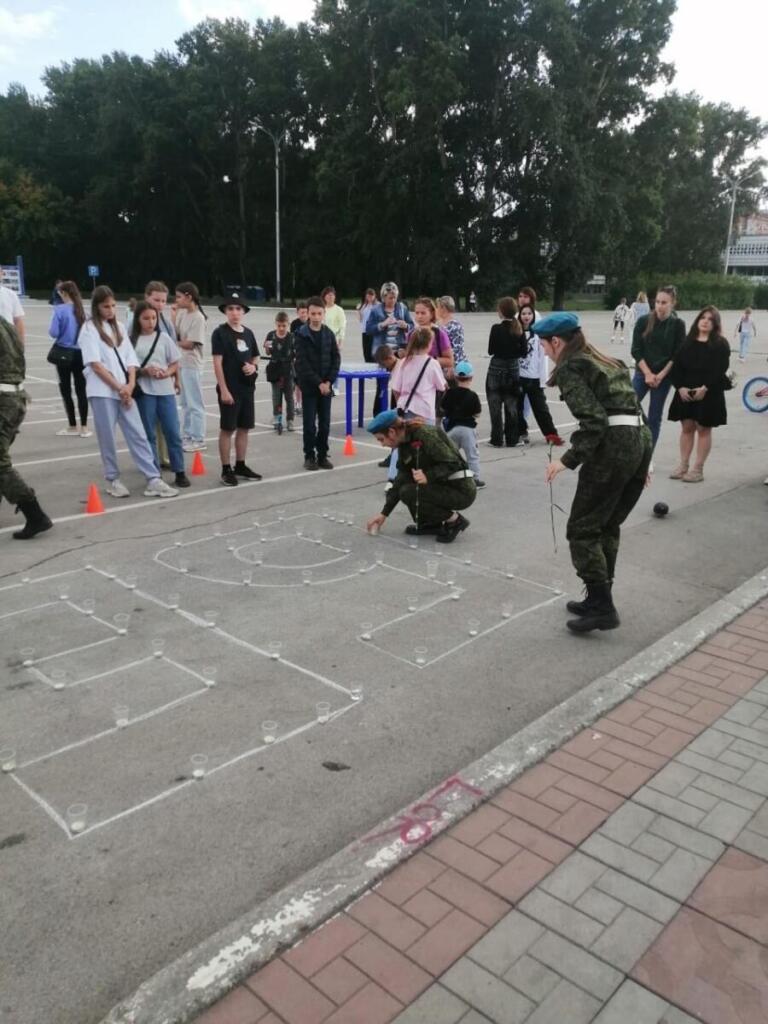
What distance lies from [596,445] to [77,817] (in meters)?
3.23

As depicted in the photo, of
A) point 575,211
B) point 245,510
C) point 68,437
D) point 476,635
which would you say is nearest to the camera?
point 476,635

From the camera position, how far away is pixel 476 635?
4891mm

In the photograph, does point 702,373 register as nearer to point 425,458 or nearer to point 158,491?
point 425,458

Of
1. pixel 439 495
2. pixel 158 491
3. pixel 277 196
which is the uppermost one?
pixel 277 196

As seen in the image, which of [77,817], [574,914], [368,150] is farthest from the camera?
[368,150]

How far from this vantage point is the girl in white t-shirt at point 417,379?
23.6 ft

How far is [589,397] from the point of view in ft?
14.8

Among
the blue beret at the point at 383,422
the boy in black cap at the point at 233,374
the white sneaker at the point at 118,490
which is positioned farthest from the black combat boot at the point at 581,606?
the white sneaker at the point at 118,490

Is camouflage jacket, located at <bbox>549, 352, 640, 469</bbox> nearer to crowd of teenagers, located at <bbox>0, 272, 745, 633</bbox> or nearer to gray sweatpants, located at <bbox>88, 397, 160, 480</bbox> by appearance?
crowd of teenagers, located at <bbox>0, 272, 745, 633</bbox>

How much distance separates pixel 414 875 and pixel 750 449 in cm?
999

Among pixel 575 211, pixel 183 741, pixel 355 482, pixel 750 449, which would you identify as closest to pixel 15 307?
pixel 355 482

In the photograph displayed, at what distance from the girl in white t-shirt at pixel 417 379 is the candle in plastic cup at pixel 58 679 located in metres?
3.63

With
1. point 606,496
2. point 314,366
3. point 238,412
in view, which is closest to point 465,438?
point 314,366

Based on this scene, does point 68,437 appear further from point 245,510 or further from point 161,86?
point 161,86
